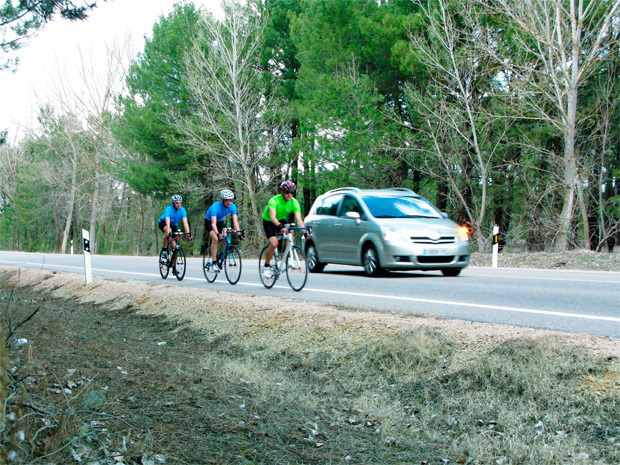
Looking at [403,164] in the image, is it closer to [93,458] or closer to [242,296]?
[242,296]

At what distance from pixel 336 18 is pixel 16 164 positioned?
165 feet

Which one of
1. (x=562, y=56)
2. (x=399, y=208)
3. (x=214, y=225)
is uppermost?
(x=562, y=56)

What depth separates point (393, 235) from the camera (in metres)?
12.8

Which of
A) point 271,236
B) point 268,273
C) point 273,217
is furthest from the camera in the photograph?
point 268,273

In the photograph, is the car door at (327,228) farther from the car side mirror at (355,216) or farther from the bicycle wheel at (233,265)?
the bicycle wheel at (233,265)

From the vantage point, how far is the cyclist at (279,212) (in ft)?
34.3

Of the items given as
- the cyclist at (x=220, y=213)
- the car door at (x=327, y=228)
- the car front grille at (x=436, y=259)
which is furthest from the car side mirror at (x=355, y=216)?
the cyclist at (x=220, y=213)

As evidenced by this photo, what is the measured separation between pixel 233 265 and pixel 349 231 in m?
2.90

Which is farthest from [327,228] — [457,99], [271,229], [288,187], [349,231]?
[457,99]

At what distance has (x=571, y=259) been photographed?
1733cm

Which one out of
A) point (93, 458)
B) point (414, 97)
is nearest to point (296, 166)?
point (414, 97)

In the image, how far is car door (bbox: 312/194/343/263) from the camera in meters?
14.7

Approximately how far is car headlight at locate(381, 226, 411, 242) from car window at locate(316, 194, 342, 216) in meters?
2.29

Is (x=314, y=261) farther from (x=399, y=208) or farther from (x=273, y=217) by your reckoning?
(x=273, y=217)
